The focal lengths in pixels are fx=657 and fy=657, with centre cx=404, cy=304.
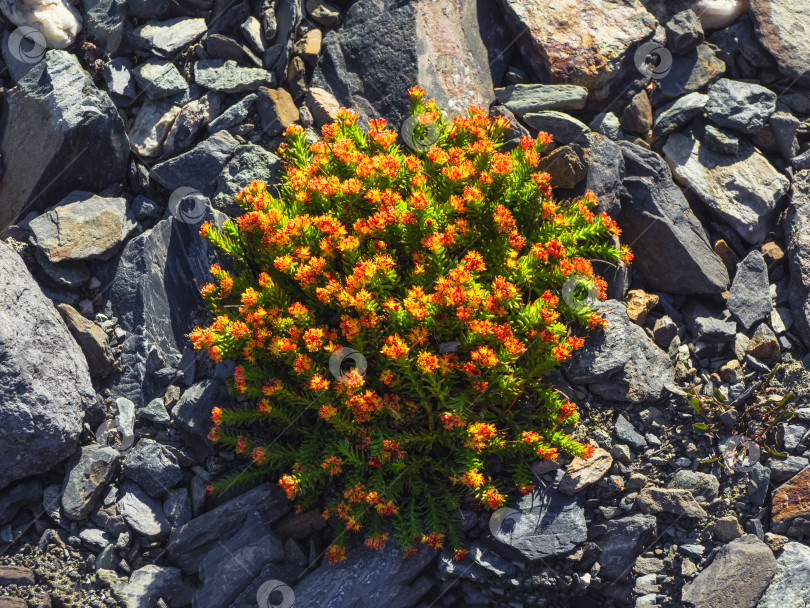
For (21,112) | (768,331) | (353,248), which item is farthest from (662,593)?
(21,112)

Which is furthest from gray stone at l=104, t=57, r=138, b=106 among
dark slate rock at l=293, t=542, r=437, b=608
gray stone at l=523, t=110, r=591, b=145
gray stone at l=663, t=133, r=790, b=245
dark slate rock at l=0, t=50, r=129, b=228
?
gray stone at l=663, t=133, r=790, b=245

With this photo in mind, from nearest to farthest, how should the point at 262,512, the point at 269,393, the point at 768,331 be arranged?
the point at 269,393 → the point at 262,512 → the point at 768,331

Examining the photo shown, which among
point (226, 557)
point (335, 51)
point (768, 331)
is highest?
point (335, 51)

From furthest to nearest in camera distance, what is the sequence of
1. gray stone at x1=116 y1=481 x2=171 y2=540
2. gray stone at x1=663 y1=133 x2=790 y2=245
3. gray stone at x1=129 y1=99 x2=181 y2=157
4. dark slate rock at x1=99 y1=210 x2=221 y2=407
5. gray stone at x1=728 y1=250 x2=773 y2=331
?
gray stone at x1=129 y1=99 x2=181 y2=157 < gray stone at x1=663 y1=133 x2=790 y2=245 < gray stone at x1=728 y1=250 x2=773 y2=331 < dark slate rock at x1=99 y1=210 x2=221 y2=407 < gray stone at x1=116 y1=481 x2=171 y2=540

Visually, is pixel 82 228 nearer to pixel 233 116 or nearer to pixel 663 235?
pixel 233 116

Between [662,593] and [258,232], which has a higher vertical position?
[258,232]

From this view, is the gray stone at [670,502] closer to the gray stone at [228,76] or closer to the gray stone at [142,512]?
the gray stone at [142,512]

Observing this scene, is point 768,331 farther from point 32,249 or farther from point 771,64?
point 32,249

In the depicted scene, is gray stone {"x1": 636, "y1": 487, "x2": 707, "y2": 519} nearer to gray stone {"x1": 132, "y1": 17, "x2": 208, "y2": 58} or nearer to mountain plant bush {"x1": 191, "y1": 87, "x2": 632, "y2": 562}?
mountain plant bush {"x1": 191, "y1": 87, "x2": 632, "y2": 562}
